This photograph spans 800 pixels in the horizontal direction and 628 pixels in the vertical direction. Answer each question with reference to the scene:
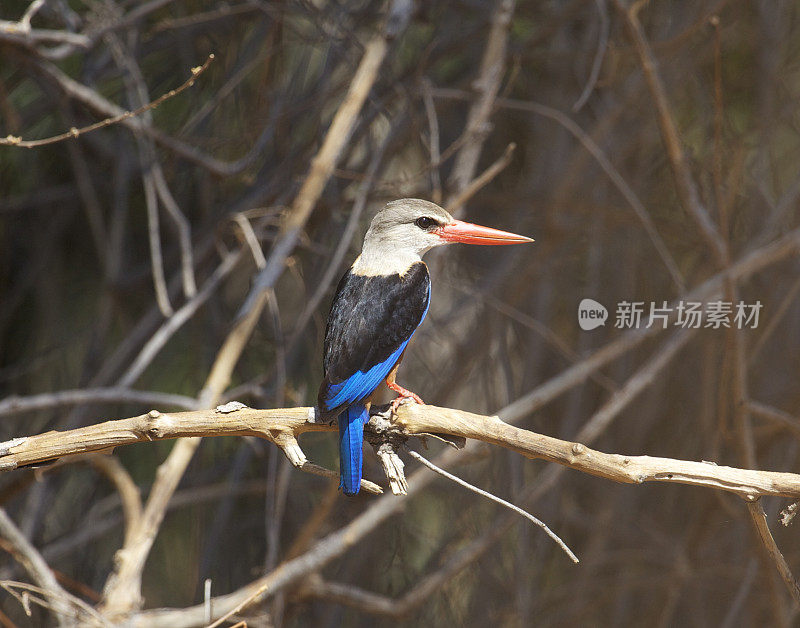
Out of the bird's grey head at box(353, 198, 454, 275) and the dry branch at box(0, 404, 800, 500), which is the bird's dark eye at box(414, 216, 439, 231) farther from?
the dry branch at box(0, 404, 800, 500)

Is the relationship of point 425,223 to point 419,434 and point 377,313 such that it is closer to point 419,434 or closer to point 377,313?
point 377,313

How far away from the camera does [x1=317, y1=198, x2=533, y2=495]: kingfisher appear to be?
1529 mm

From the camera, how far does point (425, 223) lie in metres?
1.89

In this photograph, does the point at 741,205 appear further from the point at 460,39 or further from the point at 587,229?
the point at 460,39

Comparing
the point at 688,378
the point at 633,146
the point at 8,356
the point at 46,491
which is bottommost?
the point at 46,491

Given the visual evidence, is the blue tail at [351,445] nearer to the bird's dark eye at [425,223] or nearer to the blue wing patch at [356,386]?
the blue wing patch at [356,386]

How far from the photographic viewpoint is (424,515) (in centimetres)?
349

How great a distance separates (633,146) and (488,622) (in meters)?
1.92

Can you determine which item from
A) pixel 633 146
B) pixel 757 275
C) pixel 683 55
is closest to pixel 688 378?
pixel 757 275

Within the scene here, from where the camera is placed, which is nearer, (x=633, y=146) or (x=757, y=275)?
(x=757, y=275)

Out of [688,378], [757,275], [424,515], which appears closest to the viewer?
[757,275]

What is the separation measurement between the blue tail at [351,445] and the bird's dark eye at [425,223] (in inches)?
20.2

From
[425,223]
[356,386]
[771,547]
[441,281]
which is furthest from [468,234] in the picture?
[441,281]

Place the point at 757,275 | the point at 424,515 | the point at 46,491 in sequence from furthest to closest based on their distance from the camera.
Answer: the point at 424,515 → the point at 757,275 → the point at 46,491
